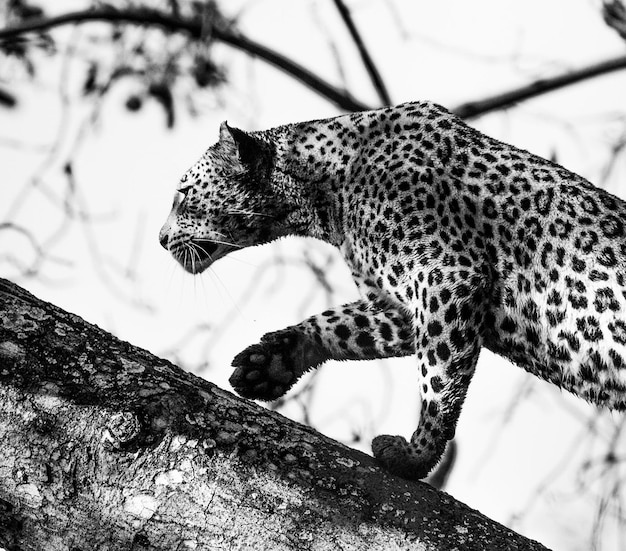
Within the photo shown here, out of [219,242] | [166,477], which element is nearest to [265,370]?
[219,242]

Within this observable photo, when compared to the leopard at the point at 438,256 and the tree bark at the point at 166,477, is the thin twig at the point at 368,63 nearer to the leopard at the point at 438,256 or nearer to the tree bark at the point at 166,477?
the leopard at the point at 438,256

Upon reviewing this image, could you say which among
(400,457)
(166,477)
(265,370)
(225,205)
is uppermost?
(225,205)

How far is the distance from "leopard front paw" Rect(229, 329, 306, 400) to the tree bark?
1.43 metres

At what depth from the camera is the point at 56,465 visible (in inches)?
139

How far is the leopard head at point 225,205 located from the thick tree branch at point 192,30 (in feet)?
8.29

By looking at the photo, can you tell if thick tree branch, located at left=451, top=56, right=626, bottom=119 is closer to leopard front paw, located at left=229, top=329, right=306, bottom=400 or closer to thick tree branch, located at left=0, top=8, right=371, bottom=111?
thick tree branch, located at left=0, top=8, right=371, bottom=111

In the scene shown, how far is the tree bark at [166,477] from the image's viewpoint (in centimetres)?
348

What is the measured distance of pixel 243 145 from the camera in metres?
6.17

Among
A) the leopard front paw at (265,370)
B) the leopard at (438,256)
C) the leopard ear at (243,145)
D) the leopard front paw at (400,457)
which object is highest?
the leopard ear at (243,145)

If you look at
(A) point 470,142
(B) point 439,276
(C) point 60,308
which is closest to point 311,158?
(A) point 470,142

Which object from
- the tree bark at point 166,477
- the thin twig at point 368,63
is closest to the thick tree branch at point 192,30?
the thin twig at point 368,63

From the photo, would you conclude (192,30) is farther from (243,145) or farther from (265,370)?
(265,370)

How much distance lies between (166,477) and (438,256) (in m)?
2.14

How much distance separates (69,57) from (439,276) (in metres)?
4.04
